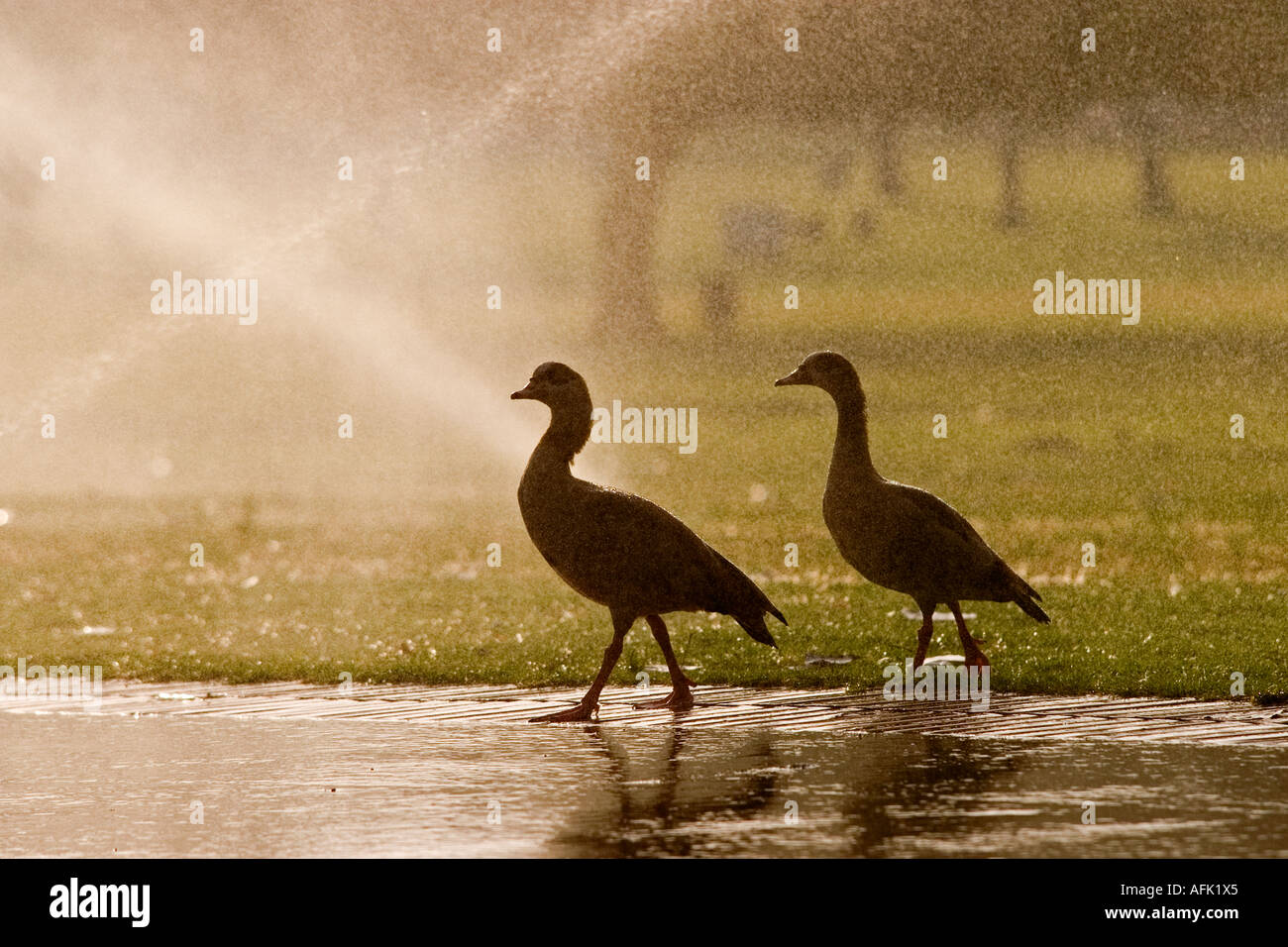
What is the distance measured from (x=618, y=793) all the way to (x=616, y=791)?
0.05m

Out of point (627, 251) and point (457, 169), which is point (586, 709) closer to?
point (627, 251)

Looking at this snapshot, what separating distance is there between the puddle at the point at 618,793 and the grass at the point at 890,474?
1979mm

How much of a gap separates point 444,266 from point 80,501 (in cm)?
1249

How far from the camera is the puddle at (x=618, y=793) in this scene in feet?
26.1

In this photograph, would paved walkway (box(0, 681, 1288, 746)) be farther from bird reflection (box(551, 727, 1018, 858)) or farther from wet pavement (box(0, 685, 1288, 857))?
bird reflection (box(551, 727, 1018, 858))

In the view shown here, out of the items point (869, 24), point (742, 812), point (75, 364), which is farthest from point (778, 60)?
point (742, 812)

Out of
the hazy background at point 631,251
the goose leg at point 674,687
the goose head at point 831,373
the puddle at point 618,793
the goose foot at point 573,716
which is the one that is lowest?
the puddle at point 618,793

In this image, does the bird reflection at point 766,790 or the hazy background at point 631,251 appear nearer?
the bird reflection at point 766,790

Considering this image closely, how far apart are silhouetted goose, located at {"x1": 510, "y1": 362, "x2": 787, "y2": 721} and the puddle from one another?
0.83 meters

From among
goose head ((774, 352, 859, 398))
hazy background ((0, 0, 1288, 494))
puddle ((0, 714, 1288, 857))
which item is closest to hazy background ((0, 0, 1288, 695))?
hazy background ((0, 0, 1288, 494))

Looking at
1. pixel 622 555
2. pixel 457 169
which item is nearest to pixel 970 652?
pixel 622 555

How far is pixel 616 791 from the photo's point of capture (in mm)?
8961

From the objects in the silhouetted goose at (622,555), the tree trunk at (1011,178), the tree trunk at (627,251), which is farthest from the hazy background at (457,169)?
the silhouetted goose at (622,555)

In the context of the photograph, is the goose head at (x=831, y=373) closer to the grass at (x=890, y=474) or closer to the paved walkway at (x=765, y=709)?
the grass at (x=890, y=474)
